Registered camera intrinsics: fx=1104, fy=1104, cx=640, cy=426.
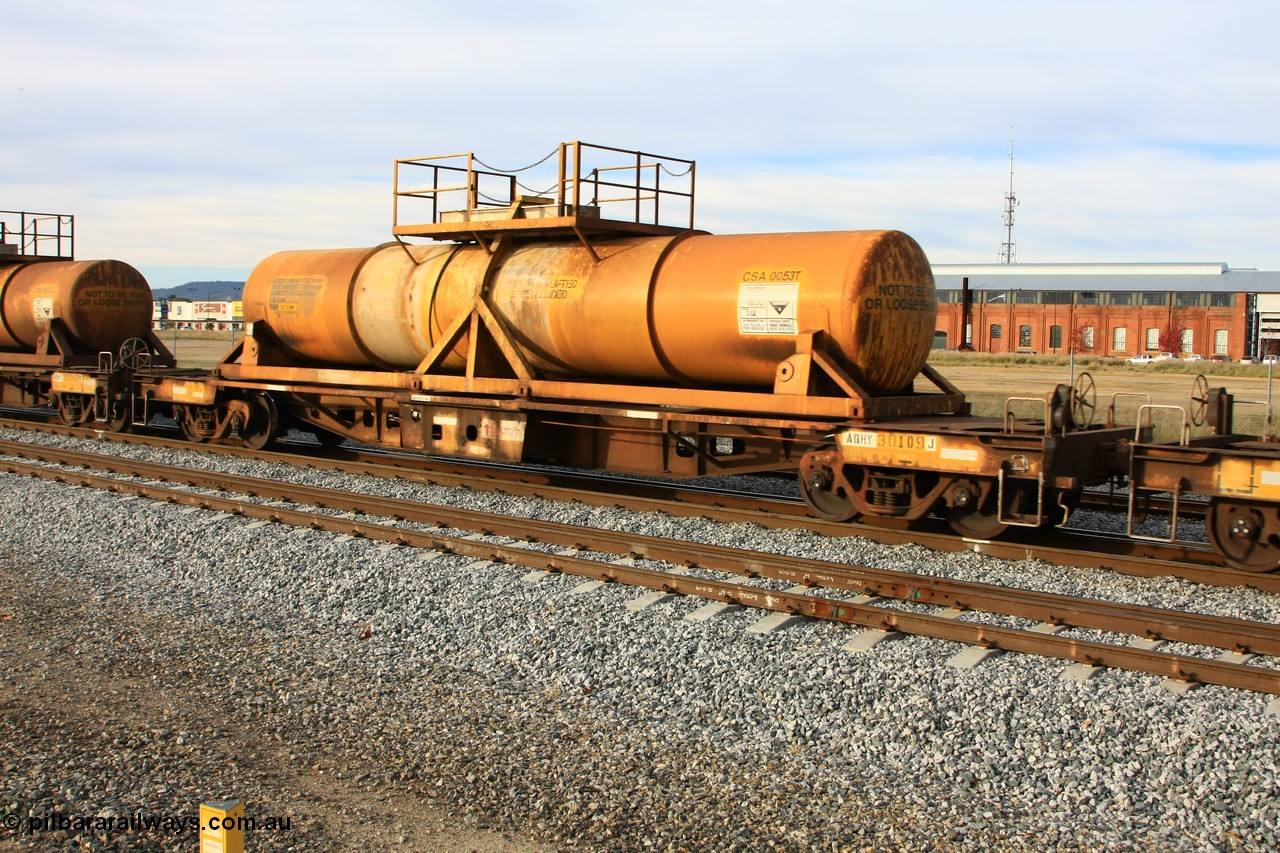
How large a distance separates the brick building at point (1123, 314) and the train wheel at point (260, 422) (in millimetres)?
65285

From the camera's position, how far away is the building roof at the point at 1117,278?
3162 inches

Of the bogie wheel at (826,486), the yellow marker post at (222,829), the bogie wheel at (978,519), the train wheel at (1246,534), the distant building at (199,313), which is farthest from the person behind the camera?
the distant building at (199,313)

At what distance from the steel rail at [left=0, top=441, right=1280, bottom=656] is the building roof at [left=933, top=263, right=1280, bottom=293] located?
72.7 m

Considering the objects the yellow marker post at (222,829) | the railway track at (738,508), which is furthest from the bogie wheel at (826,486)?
the yellow marker post at (222,829)

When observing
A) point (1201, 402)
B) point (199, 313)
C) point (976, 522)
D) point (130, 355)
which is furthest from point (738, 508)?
point (199, 313)

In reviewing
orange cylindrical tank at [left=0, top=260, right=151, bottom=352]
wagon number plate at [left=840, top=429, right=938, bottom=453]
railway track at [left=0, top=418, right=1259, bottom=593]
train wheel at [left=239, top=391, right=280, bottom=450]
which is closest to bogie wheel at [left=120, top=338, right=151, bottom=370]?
orange cylindrical tank at [left=0, top=260, right=151, bottom=352]

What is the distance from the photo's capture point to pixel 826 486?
1102 centimetres

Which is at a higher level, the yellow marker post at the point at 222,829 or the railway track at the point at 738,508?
the railway track at the point at 738,508

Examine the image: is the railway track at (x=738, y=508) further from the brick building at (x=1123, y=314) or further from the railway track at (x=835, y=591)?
the brick building at (x=1123, y=314)

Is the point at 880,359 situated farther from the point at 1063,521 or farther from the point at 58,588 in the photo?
the point at 58,588

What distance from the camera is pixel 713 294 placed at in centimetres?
1148

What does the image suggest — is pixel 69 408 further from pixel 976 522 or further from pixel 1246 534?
pixel 1246 534

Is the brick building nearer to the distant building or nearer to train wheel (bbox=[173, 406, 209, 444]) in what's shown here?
train wheel (bbox=[173, 406, 209, 444])

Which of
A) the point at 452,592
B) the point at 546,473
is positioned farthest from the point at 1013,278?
the point at 452,592
